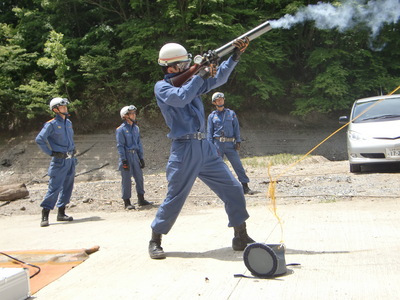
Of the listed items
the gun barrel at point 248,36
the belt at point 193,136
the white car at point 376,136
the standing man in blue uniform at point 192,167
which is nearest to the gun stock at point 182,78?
the standing man in blue uniform at point 192,167

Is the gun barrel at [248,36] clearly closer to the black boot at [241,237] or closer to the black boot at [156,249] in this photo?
the black boot at [241,237]

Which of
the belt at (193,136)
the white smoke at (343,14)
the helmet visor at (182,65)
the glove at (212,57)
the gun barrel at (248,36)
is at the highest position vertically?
the white smoke at (343,14)

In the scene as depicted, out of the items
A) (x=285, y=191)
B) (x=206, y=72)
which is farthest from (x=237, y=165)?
(x=206, y=72)

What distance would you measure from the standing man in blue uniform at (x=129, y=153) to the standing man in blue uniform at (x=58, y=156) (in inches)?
51.2

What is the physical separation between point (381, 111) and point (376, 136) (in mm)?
1032

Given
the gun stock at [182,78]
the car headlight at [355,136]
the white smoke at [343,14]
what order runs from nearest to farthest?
the gun stock at [182,78] < the white smoke at [343,14] < the car headlight at [355,136]

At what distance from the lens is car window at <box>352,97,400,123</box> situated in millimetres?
11453

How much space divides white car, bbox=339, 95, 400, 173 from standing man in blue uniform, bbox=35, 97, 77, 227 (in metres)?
5.86

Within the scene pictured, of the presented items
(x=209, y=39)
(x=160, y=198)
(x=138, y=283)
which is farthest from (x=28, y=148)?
(x=138, y=283)

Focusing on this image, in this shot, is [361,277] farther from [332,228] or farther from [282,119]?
[282,119]

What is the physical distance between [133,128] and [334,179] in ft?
14.6

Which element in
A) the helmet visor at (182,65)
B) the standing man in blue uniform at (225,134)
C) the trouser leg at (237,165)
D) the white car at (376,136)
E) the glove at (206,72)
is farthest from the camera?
the white car at (376,136)

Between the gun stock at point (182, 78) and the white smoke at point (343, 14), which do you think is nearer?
the gun stock at point (182, 78)

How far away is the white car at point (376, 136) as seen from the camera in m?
10.7
